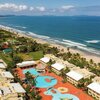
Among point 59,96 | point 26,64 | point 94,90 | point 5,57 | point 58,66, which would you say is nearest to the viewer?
point 94,90

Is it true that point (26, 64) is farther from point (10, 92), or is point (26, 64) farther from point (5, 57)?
point (10, 92)

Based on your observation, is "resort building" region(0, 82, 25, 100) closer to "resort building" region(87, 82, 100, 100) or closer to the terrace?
the terrace

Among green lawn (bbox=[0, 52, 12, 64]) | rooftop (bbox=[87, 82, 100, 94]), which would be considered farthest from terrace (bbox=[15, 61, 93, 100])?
green lawn (bbox=[0, 52, 12, 64])

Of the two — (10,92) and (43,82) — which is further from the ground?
(10,92)

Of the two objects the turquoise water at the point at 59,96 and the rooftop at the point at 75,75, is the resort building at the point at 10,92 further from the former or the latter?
the rooftop at the point at 75,75

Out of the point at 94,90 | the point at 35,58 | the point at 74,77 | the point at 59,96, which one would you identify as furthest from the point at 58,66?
the point at 94,90

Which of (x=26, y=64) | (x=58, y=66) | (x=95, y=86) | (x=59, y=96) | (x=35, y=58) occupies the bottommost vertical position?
(x=59, y=96)

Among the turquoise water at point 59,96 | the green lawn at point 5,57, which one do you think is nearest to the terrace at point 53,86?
the turquoise water at point 59,96

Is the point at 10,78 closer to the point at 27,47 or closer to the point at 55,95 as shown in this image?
the point at 55,95
